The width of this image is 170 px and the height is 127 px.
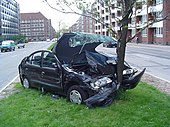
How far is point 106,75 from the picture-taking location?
25.0 feet

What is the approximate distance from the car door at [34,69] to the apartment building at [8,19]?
85719 millimetres

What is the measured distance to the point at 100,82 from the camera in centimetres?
687

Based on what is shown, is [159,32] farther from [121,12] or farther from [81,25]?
[81,25]

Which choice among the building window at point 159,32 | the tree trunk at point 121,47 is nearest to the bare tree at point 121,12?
the tree trunk at point 121,47

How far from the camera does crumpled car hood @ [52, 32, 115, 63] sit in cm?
809

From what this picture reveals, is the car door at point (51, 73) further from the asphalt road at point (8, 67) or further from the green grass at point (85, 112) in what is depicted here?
the asphalt road at point (8, 67)

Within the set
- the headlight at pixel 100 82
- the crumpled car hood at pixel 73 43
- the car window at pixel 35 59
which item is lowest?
the headlight at pixel 100 82

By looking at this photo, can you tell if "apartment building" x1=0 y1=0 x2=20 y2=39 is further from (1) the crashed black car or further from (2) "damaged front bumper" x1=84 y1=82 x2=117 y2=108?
(2) "damaged front bumper" x1=84 y1=82 x2=117 y2=108

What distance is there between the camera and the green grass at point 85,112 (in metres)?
5.54

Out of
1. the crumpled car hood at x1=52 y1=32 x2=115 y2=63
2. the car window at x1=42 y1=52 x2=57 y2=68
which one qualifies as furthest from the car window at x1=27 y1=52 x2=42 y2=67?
the crumpled car hood at x1=52 y1=32 x2=115 y2=63

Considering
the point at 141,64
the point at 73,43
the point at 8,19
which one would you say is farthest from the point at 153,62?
the point at 8,19

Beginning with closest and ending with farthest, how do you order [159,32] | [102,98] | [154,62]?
[102,98] → [154,62] → [159,32]

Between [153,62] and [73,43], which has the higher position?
[73,43]

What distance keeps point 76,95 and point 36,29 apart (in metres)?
144
